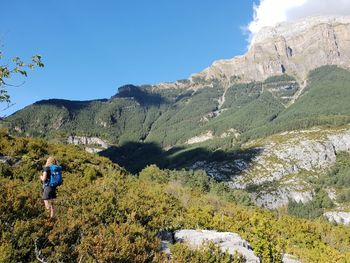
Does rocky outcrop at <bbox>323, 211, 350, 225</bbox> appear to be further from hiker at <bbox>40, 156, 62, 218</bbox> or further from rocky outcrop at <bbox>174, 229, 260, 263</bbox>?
hiker at <bbox>40, 156, 62, 218</bbox>

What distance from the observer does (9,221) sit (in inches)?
477

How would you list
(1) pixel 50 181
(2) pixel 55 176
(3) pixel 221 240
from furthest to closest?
(3) pixel 221 240 < (2) pixel 55 176 < (1) pixel 50 181

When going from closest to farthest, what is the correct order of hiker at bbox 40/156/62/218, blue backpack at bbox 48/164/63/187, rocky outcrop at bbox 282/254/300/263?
hiker at bbox 40/156/62/218 < blue backpack at bbox 48/164/63/187 < rocky outcrop at bbox 282/254/300/263

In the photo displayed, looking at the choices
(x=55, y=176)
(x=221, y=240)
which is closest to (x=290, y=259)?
(x=221, y=240)

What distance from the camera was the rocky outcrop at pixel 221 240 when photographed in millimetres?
15971

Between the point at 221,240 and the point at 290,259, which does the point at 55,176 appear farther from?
the point at 290,259

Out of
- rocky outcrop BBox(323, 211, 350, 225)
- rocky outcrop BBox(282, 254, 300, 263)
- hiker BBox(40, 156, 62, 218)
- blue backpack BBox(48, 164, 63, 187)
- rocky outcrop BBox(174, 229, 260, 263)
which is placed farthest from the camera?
rocky outcrop BBox(323, 211, 350, 225)

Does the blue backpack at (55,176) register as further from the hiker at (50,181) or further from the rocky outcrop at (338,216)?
the rocky outcrop at (338,216)

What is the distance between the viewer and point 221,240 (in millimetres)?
16953

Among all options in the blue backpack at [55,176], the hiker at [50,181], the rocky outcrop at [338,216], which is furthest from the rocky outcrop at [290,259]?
the rocky outcrop at [338,216]

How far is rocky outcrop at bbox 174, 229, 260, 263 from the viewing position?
16.0 m

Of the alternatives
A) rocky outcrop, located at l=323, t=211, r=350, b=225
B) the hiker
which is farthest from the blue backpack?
rocky outcrop, located at l=323, t=211, r=350, b=225

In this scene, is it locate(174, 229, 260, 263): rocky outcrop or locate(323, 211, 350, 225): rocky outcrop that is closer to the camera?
locate(174, 229, 260, 263): rocky outcrop

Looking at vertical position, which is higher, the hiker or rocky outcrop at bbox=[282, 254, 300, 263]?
the hiker
